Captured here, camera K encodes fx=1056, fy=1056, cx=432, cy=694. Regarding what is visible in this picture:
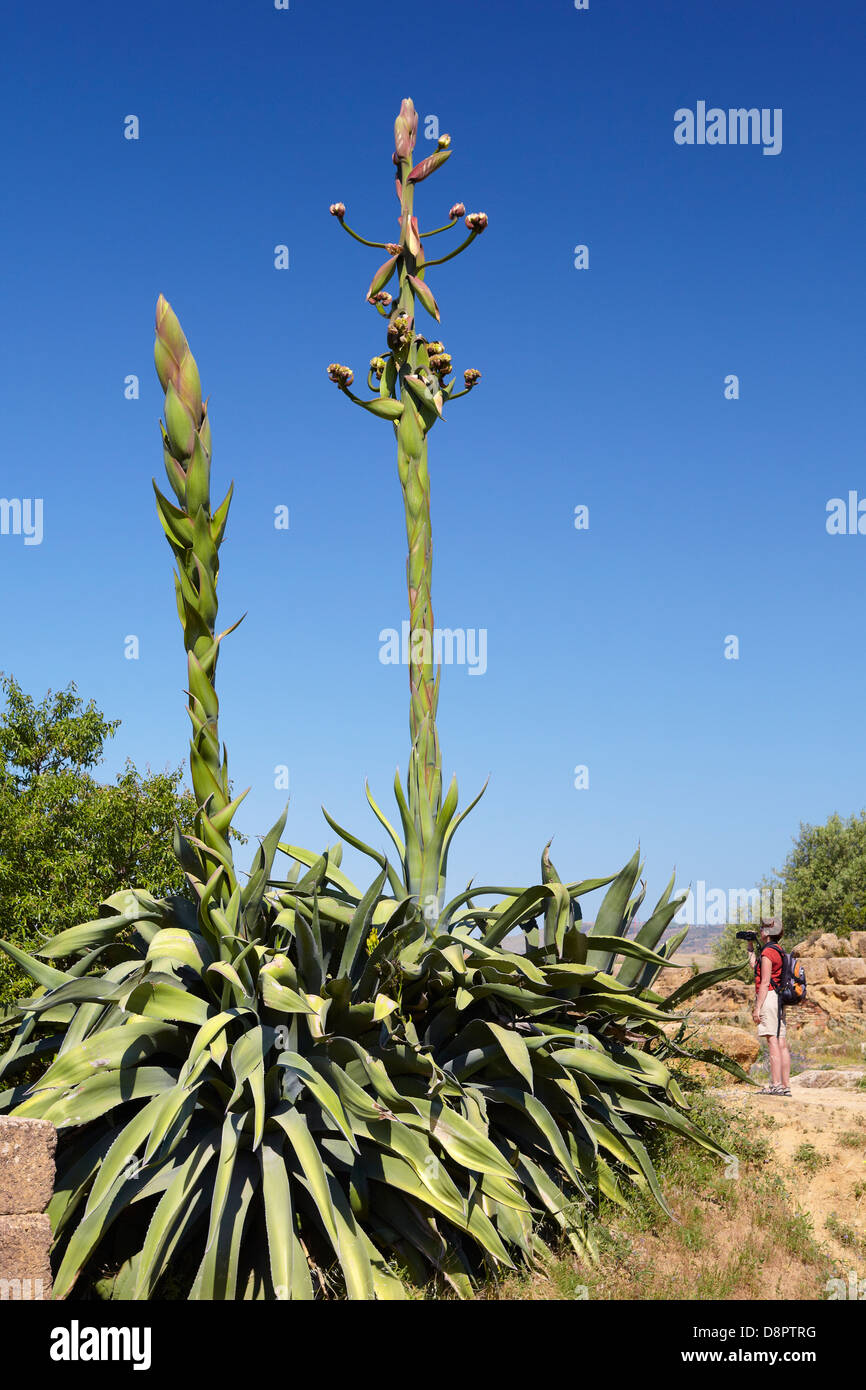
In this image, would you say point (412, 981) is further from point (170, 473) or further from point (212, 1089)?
point (170, 473)

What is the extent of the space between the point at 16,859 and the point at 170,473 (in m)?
8.01

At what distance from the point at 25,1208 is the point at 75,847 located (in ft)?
26.1

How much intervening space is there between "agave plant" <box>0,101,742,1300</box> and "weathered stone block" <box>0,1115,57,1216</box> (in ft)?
0.46

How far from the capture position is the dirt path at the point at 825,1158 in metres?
5.69

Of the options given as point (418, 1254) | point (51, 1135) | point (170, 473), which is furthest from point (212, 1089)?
point (170, 473)

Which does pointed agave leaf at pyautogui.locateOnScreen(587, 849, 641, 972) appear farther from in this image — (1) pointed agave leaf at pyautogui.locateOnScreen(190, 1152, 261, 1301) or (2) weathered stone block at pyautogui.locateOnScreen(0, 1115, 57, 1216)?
(2) weathered stone block at pyautogui.locateOnScreen(0, 1115, 57, 1216)

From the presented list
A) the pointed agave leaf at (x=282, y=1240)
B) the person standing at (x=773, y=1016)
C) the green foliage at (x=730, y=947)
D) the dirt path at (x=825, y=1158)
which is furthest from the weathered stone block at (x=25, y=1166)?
the green foliage at (x=730, y=947)

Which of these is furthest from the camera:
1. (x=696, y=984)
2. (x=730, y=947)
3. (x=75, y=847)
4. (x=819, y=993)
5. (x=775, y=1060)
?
(x=730, y=947)

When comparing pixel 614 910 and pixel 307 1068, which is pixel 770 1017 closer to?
pixel 614 910

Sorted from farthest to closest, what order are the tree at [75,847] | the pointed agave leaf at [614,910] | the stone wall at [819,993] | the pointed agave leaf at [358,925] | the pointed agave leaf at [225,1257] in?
the stone wall at [819,993], the tree at [75,847], the pointed agave leaf at [614,910], the pointed agave leaf at [358,925], the pointed agave leaf at [225,1257]

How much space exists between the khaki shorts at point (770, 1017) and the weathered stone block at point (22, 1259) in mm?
6142

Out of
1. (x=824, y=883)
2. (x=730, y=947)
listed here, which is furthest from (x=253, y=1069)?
(x=824, y=883)

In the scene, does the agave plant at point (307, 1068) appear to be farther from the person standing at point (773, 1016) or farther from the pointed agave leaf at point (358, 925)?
the person standing at point (773, 1016)

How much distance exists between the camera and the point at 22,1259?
408 cm
